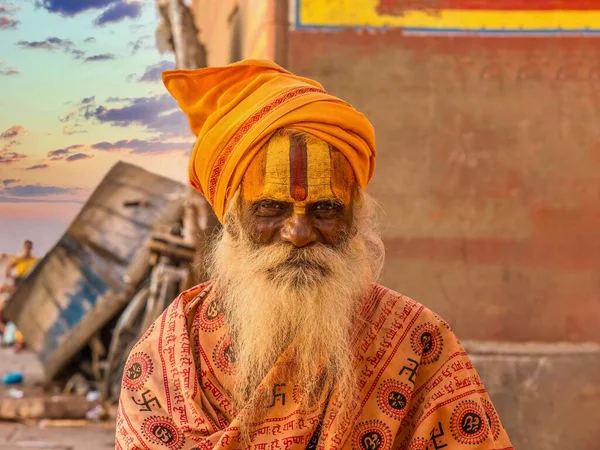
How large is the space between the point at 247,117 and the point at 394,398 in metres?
0.89

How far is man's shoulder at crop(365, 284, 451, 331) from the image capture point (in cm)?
239

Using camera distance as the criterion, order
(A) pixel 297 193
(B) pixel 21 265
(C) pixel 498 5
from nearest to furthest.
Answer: (A) pixel 297 193
(C) pixel 498 5
(B) pixel 21 265

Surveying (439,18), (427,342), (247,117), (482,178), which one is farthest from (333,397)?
(439,18)

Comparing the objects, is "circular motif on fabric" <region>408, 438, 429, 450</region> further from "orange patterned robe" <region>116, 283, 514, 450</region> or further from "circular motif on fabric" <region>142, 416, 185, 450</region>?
"circular motif on fabric" <region>142, 416, 185, 450</region>

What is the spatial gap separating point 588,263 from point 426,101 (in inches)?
51.9

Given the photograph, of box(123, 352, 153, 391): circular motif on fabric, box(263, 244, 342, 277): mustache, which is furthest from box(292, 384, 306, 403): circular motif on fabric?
box(123, 352, 153, 391): circular motif on fabric

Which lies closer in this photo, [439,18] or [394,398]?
[394,398]

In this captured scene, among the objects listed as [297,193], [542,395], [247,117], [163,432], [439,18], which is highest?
[439,18]

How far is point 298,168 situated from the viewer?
2.30 metres

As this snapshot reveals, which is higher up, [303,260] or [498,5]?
[498,5]

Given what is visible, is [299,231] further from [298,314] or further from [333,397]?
[333,397]

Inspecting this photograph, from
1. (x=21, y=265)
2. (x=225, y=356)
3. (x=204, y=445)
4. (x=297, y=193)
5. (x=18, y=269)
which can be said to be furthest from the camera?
(x=18, y=269)

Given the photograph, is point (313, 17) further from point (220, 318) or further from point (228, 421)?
point (228, 421)

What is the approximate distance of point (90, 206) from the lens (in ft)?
22.4
